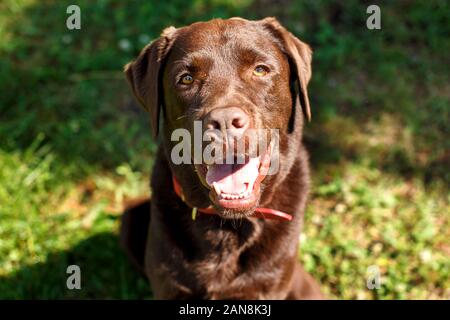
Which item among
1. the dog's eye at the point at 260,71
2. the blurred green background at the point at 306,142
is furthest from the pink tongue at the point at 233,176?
the blurred green background at the point at 306,142

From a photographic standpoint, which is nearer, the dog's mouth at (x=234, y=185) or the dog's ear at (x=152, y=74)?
the dog's mouth at (x=234, y=185)

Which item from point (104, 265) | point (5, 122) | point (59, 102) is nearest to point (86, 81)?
point (59, 102)

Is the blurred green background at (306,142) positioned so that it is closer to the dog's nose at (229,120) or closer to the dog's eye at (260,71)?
the dog's eye at (260,71)

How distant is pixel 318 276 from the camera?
13.1 ft

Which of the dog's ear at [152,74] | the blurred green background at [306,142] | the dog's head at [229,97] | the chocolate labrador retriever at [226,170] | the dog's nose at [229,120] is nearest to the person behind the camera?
the dog's nose at [229,120]

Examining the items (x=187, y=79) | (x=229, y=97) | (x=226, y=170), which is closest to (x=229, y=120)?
(x=229, y=97)

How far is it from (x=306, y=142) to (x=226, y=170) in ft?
6.31

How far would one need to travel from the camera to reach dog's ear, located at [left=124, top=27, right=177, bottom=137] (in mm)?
3123

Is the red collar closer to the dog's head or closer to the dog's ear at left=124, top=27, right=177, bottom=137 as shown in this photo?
the dog's head

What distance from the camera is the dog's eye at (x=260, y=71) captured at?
9.86ft

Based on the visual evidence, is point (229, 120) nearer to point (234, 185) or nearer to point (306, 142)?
point (234, 185)

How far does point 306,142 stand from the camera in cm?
468

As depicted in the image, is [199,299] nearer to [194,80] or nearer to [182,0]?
[194,80]
